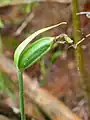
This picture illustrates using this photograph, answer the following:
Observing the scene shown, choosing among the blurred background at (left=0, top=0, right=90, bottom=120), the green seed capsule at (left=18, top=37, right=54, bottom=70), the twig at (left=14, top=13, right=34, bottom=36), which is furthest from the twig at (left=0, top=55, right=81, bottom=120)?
the green seed capsule at (left=18, top=37, right=54, bottom=70)

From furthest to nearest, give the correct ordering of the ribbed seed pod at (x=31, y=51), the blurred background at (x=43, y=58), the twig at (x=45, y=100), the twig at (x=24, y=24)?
1. the twig at (x=24, y=24)
2. the blurred background at (x=43, y=58)
3. the twig at (x=45, y=100)
4. the ribbed seed pod at (x=31, y=51)

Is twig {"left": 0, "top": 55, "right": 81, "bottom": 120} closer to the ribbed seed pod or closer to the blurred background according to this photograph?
the blurred background

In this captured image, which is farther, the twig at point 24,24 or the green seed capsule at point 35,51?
the twig at point 24,24

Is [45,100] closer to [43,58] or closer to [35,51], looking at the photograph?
[43,58]

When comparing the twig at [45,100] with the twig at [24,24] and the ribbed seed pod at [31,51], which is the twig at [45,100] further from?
the ribbed seed pod at [31,51]

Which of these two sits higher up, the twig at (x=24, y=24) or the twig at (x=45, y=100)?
the twig at (x=24, y=24)

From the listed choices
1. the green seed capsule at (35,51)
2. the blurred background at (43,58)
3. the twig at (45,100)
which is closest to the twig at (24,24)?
the blurred background at (43,58)

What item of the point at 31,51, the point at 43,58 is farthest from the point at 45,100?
the point at 31,51

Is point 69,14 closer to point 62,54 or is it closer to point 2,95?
point 62,54

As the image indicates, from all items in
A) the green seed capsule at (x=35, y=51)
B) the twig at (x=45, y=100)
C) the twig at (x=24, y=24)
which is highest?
the green seed capsule at (x=35, y=51)
